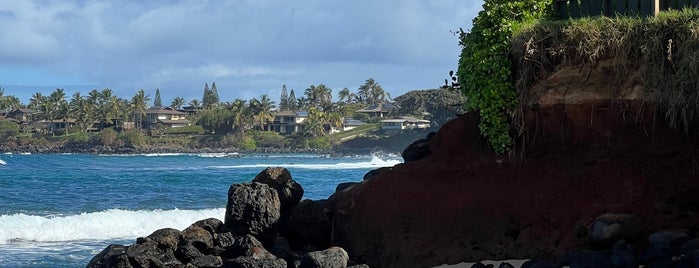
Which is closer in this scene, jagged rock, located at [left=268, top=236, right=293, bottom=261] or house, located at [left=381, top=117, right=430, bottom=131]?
jagged rock, located at [left=268, top=236, right=293, bottom=261]

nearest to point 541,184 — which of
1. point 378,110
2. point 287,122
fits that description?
point 287,122

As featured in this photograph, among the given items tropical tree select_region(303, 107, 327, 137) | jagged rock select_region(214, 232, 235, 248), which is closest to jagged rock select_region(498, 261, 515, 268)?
jagged rock select_region(214, 232, 235, 248)

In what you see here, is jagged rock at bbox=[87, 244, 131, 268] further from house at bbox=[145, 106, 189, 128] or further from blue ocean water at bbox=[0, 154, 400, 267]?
house at bbox=[145, 106, 189, 128]

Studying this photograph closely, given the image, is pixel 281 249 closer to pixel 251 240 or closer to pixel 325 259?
pixel 251 240

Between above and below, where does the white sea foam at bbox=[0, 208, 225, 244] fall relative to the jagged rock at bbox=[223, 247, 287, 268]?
below

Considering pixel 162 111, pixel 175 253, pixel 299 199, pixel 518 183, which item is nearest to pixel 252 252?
pixel 175 253

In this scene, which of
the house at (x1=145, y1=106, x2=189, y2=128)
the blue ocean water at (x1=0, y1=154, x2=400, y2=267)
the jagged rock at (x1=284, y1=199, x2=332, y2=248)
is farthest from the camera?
the house at (x1=145, y1=106, x2=189, y2=128)

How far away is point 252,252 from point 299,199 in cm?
226

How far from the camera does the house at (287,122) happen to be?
13612 cm

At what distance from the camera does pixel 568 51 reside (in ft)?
38.9

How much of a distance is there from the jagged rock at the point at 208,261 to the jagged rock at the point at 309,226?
139 centimetres

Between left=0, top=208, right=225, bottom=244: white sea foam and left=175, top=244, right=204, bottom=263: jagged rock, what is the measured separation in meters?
9.02

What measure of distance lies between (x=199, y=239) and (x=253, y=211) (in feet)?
2.72

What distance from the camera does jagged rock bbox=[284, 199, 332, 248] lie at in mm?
13078
